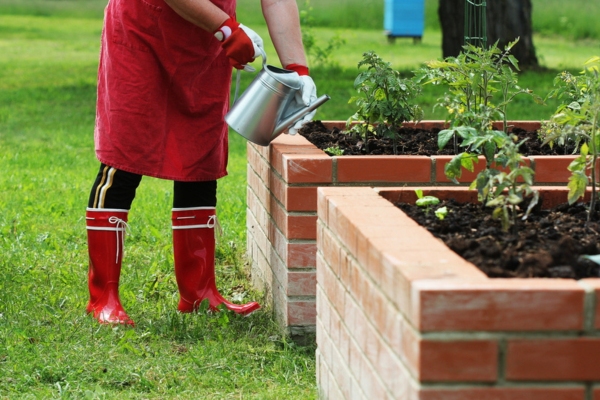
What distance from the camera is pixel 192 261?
4.02 m

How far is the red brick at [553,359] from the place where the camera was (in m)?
1.77

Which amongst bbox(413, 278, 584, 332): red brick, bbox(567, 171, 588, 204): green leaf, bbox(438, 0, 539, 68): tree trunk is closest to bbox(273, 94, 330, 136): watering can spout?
bbox(567, 171, 588, 204): green leaf

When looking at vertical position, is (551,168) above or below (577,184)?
below

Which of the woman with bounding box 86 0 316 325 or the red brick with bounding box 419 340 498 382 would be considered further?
the woman with bounding box 86 0 316 325

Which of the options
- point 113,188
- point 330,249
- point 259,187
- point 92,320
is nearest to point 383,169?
point 330,249

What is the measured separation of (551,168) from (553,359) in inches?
73.2

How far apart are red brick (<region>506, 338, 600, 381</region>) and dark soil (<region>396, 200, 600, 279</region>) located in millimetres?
272

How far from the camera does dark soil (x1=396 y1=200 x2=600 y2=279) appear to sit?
6.82 feet

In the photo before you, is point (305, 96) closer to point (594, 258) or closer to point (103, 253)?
point (103, 253)

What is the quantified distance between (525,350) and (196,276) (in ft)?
7.84

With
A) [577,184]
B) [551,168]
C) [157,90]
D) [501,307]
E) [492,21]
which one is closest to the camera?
[501,307]

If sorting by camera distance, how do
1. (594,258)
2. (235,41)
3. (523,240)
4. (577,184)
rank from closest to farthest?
(594,258), (523,240), (577,184), (235,41)

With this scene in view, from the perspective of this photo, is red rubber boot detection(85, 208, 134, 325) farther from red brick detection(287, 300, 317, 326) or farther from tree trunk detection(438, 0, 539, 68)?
tree trunk detection(438, 0, 539, 68)

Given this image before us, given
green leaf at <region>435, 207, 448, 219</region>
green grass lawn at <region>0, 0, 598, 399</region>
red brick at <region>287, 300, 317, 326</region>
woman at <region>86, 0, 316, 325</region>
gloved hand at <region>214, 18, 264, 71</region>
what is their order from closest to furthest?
green leaf at <region>435, 207, 448, 219</region>
green grass lawn at <region>0, 0, 598, 399</region>
red brick at <region>287, 300, 317, 326</region>
gloved hand at <region>214, 18, 264, 71</region>
woman at <region>86, 0, 316, 325</region>
